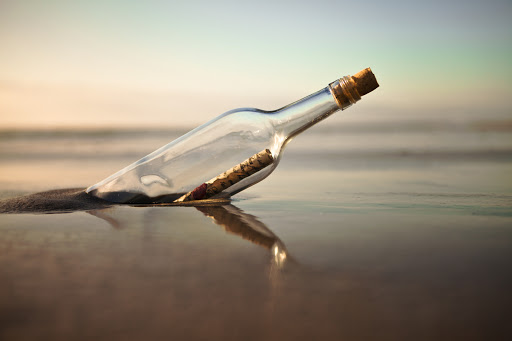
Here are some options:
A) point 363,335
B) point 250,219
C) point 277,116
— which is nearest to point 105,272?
point 363,335

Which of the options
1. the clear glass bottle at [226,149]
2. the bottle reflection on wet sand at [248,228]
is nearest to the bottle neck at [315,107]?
the clear glass bottle at [226,149]

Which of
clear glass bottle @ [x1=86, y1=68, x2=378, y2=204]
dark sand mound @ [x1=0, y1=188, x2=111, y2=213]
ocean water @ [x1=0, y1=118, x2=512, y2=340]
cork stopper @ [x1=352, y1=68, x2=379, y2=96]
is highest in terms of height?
cork stopper @ [x1=352, y1=68, x2=379, y2=96]

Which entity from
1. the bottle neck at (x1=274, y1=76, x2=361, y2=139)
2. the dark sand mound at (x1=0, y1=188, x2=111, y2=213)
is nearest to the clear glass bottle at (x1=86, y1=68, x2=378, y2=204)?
the bottle neck at (x1=274, y1=76, x2=361, y2=139)

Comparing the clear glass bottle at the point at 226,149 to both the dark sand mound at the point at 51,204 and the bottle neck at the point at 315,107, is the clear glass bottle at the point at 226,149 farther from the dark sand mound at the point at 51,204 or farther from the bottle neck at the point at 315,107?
the dark sand mound at the point at 51,204

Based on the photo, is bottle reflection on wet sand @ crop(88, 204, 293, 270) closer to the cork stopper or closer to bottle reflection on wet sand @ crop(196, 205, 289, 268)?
bottle reflection on wet sand @ crop(196, 205, 289, 268)

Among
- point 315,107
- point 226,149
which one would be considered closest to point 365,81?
point 315,107

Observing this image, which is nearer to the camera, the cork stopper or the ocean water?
the ocean water

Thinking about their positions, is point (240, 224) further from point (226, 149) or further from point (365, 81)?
point (365, 81)
